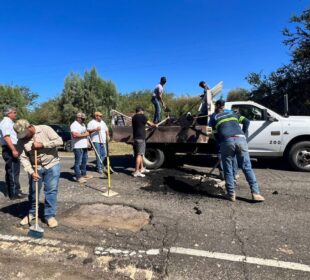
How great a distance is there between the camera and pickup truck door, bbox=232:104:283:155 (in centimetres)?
911

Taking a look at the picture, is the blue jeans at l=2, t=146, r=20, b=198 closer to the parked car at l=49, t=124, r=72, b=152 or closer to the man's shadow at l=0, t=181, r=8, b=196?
the man's shadow at l=0, t=181, r=8, b=196

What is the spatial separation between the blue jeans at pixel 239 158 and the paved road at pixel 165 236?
0.38 metres

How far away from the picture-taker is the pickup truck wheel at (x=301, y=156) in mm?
8875

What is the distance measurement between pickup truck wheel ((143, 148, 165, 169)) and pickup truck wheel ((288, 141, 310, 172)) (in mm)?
3481

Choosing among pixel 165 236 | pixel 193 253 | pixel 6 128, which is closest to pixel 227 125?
pixel 165 236

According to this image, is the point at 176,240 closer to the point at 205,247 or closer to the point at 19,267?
the point at 205,247

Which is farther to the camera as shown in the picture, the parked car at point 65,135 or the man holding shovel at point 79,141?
the parked car at point 65,135

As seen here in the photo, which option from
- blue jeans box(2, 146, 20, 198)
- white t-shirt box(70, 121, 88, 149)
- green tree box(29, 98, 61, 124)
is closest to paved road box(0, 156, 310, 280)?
blue jeans box(2, 146, 20, 198)

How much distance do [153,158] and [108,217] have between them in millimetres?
4346

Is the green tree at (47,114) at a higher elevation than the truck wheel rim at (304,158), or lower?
higher

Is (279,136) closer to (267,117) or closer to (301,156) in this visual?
(267,117)

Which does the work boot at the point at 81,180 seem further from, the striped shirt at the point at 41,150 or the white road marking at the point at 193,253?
the white road marking at the point at 193,253

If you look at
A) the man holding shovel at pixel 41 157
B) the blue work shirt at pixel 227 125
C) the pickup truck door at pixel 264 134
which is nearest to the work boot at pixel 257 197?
the blue work shirt at pixel 227 125

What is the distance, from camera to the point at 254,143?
9234 millimetres
